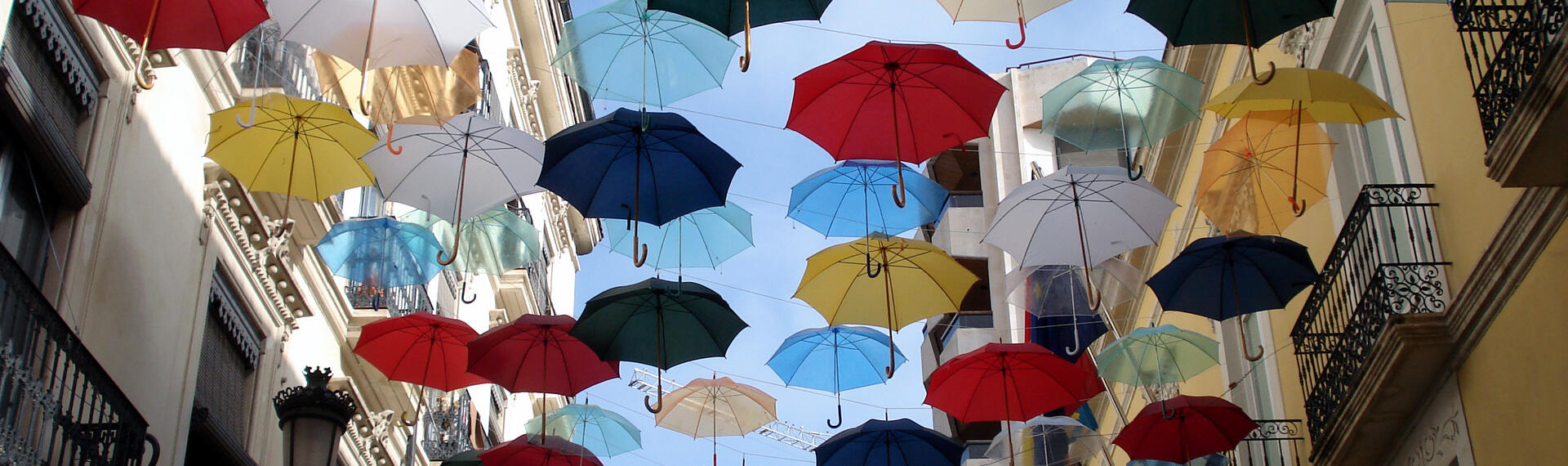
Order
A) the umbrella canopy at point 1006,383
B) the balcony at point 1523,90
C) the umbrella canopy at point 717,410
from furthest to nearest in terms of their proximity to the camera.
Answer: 1. the umbrella canopy at point 717,410
2. the umbrella canopy at point 1006,383
3. the balcony at point 1523,90

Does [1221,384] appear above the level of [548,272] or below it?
below

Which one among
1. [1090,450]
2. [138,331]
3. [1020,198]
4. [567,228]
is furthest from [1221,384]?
[567,228]

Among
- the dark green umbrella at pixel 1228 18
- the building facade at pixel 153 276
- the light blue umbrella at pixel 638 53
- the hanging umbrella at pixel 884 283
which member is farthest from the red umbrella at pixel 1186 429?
the building facade at pixel 153 276

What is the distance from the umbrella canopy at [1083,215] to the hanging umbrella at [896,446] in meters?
2.31

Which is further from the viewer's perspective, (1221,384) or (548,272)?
(548,272)

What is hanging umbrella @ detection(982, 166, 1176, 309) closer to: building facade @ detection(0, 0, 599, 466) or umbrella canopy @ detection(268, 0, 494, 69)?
building facade @ detection(0, 0, 599, 466)

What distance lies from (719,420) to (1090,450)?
4026mm

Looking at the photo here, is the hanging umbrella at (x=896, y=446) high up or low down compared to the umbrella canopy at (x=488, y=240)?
down

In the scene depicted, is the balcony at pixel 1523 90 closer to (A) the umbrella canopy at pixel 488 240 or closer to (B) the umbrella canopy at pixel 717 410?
(B) the umbrella canopy at pixel 717 410

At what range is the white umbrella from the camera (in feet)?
40.3

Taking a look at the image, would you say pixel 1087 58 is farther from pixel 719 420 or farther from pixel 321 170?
pixel 321 170

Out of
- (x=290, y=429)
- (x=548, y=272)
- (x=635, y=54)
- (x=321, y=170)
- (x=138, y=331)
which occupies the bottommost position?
(x=290, y=429)

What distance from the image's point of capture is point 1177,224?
1705 cm

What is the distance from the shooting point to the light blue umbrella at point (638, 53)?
12.2 metres
